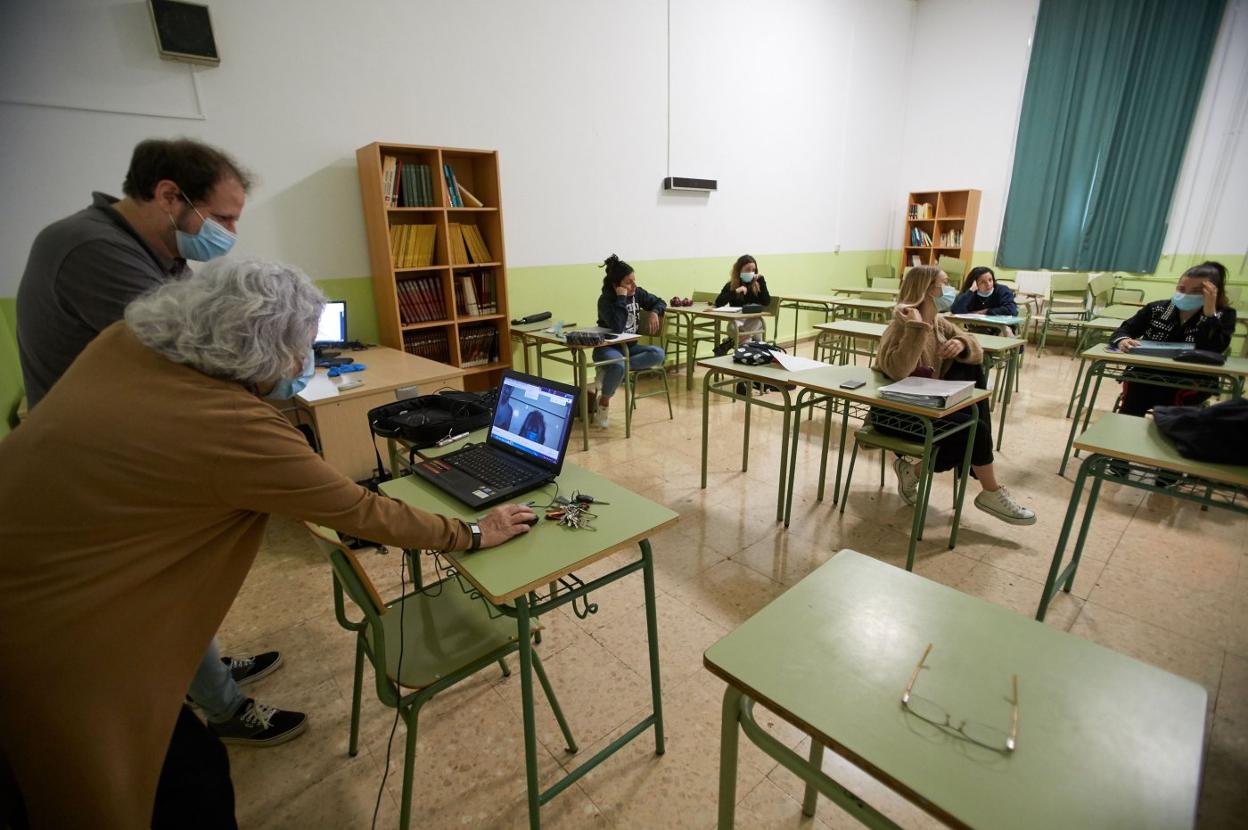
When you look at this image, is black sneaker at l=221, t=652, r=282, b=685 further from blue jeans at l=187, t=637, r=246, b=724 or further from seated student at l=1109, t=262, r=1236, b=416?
seated student at l=1109, t=262, r=1236, b=416

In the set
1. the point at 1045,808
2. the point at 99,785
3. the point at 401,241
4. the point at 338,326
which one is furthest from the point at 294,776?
the point at 401,241

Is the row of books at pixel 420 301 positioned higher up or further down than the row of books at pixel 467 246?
further down

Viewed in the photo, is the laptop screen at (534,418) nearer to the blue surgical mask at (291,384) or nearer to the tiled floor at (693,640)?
the blue surgical mask at (291,384)

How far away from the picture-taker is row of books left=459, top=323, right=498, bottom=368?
4410 millimetres

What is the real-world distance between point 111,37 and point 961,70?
29.4ft

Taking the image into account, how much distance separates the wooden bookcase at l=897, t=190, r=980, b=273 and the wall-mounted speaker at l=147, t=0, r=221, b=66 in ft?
26.7

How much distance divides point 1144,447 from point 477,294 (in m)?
3.95

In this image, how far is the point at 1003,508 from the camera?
9.26ft

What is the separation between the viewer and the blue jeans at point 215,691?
165cm

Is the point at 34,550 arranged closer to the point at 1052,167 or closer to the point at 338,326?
the point at 338,326

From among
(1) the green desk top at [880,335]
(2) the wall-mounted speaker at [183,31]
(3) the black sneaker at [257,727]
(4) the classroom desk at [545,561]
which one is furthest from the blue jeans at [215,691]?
(2) the wall-mounted speaker at [183,31]

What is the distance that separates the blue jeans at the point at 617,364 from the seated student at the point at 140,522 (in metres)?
3.24

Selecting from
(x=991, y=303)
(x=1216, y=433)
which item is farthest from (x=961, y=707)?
(x=991, y=303)

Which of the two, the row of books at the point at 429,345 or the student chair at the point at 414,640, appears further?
the row of books at the point at 429,345
